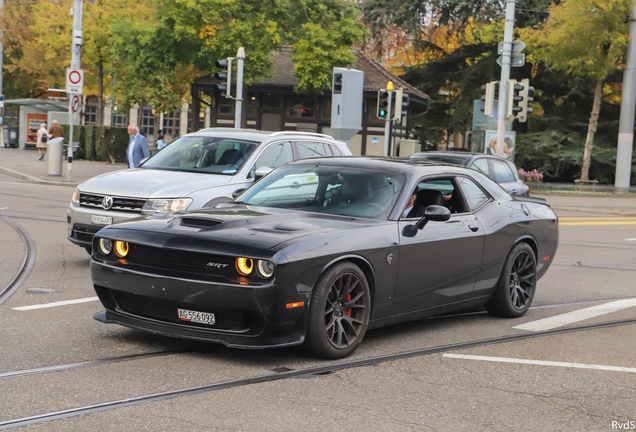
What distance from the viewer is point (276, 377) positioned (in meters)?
5.38

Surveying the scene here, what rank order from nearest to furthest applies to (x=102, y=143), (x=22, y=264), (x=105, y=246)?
1. (x=105, y=246)
2. (x=22, y=264)
3. (x=102, y=143)

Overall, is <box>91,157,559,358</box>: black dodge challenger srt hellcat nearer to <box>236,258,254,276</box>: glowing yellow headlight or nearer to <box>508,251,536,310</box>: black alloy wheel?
<box>236,258,254,276</box>: glowing yellow headlight

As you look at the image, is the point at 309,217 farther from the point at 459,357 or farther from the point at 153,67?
the point at 153,67

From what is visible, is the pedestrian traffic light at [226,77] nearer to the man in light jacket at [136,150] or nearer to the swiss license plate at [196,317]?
the man in light jacket at [136,150]

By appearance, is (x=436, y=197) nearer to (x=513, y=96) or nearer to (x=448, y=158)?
(x=448, y=158)

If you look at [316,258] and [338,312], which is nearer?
[316,258]

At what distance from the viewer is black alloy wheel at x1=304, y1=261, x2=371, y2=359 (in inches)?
225

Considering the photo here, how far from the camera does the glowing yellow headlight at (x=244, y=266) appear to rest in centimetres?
553

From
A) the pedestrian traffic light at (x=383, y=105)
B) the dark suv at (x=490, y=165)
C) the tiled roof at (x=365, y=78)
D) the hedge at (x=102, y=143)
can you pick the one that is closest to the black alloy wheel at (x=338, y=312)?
the dark suv at (x=490, y=165)

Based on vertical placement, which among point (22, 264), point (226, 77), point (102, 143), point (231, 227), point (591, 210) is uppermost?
point (226, 77)

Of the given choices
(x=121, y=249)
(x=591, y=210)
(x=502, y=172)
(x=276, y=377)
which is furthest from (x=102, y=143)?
(x=276, y=377)

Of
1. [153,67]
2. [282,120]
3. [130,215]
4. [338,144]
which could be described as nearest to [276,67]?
[282,120]

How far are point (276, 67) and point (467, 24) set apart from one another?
11308 millimetres

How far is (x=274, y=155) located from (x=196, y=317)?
5.87 metres
